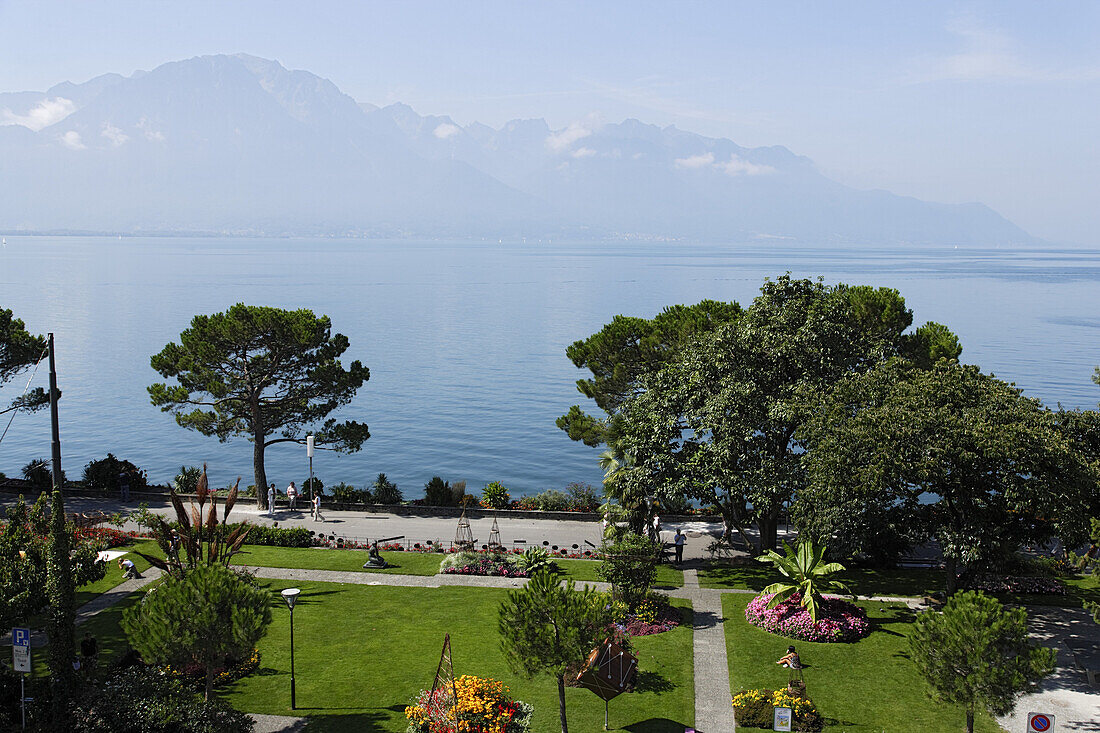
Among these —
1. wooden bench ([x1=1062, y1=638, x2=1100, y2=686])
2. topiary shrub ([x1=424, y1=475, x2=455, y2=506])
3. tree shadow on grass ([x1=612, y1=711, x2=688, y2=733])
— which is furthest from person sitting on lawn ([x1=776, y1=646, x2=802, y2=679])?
topiary shrub ([x1=424, y1=475, x2=455, y2=506])

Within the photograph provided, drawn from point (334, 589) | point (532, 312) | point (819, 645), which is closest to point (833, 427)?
point (819, 645)

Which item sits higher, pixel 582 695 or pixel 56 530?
pixel 56 530

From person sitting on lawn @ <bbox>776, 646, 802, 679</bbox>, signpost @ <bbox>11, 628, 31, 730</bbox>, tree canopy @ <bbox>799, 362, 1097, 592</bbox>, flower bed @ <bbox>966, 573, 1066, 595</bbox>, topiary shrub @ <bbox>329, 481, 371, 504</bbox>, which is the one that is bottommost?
topiary shrub @ <bbox>329, 481, 371, 504</bbox>

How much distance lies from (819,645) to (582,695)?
7372 millimetres

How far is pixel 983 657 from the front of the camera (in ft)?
52.6

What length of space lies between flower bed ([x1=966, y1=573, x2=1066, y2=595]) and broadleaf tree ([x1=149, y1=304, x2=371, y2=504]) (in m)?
28.1

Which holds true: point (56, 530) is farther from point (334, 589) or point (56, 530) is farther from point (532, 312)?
point (532, 312)

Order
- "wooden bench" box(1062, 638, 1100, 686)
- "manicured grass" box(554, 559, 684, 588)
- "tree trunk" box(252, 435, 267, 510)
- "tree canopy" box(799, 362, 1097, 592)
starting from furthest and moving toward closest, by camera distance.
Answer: "tree trunk" box(252, 435, 267, 510) → "manicured grass" box(554, 559, 684, 588) → "tree canopy" box(799, 362, 1097, 592) → "wooden bench" box(1062, 638, 1100, 686)

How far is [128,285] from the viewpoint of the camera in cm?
→ 19212

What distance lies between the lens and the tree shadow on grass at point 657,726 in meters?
19.0

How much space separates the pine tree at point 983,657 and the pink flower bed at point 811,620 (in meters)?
7.28

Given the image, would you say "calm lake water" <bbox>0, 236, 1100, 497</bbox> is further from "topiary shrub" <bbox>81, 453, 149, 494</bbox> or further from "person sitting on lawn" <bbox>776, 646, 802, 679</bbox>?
"person sitting on lawn" <bbox>776, 646, 802, 679</bbox>

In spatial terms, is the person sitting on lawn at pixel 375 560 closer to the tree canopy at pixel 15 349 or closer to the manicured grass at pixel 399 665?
the manicured grass at pixel 399 665

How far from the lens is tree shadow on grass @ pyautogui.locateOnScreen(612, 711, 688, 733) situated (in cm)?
1898
